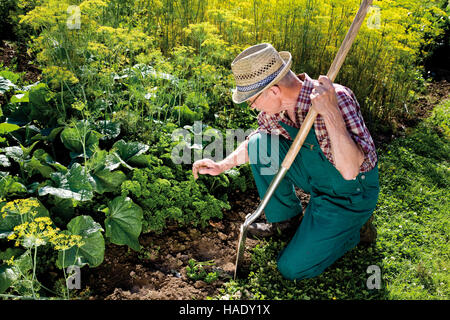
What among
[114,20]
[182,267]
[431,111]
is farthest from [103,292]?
[431,111]

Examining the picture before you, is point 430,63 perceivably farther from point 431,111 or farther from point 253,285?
point 253,285

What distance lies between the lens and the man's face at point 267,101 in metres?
2.11

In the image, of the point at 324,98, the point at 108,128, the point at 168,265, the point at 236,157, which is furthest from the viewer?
the point at 108,128

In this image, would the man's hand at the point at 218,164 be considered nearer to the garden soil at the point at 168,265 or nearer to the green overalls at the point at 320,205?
the green overalls at the point at 320,205

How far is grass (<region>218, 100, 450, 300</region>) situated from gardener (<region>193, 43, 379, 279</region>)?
0.32 ft

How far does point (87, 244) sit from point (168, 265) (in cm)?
54

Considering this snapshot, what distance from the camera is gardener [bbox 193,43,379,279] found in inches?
78.3

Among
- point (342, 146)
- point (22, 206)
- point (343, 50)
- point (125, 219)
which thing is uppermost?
point (343, 50)

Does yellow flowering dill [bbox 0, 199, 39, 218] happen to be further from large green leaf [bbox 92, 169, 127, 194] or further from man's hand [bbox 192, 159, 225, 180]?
man's hand [bbox 192, 159, 225, 180]

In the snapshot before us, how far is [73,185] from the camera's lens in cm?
236

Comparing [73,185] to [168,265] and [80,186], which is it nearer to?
[80,186]

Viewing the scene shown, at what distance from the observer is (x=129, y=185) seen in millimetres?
2471

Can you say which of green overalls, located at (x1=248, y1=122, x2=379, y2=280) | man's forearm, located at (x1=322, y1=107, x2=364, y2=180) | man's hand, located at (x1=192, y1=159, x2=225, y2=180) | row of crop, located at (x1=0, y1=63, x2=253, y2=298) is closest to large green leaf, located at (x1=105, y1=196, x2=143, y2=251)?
row of crop, located at (x1=0, y1=63, x2=253, y2=298)

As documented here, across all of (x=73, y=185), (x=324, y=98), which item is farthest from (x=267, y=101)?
(x=73, y=185)
